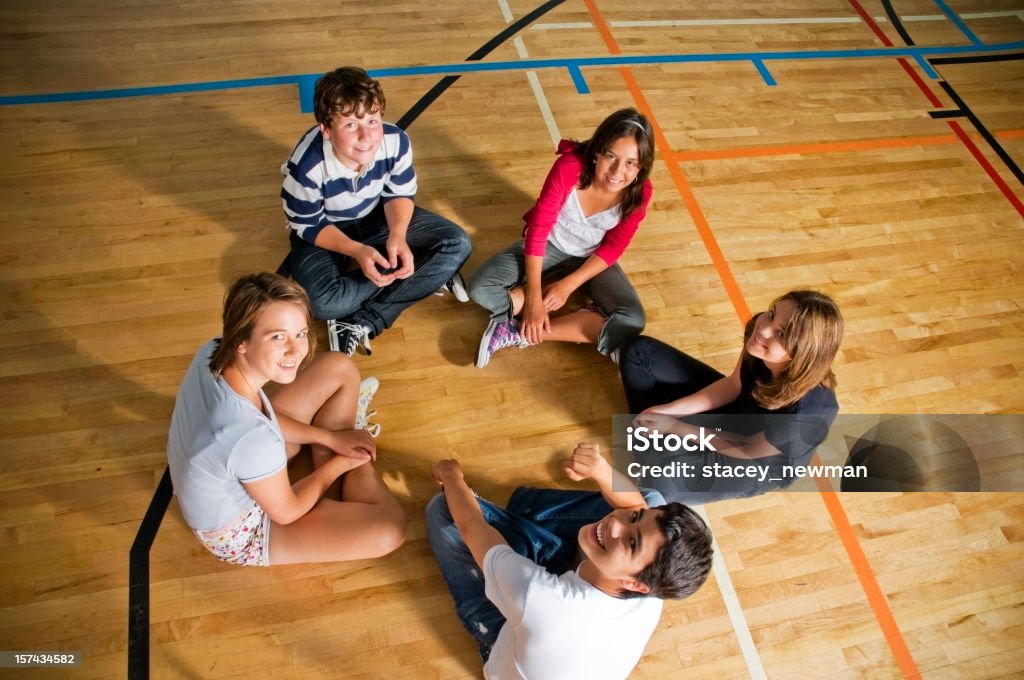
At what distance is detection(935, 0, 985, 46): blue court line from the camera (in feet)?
16.7

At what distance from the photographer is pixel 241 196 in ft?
11.5

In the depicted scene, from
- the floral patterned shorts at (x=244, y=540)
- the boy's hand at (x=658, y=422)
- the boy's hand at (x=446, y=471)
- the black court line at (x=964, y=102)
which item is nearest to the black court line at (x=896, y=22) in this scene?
the black court line at (x=964, y=102)

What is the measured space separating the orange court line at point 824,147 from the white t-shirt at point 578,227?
1.19 m

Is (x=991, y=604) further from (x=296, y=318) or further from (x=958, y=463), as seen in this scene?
(x=296, y=318)

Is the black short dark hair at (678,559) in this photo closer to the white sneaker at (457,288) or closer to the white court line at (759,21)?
the white sneaker at (457,288)

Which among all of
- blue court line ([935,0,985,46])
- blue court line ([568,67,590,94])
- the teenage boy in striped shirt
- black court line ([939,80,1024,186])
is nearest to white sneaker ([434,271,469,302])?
the teenage boy in striped shirt

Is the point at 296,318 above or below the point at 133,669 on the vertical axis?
above

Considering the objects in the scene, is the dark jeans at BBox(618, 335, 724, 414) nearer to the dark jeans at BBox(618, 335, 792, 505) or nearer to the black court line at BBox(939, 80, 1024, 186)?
the dark jeans at BBox(618, 335, 792, 505)

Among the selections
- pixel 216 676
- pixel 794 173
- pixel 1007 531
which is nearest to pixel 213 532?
pixel 216 676

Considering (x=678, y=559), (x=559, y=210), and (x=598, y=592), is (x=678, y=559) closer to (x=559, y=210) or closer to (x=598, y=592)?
(x=598, y=592)

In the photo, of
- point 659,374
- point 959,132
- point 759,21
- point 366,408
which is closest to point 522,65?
point 759,21

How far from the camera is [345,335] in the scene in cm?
300

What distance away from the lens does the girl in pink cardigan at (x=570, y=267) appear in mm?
2910

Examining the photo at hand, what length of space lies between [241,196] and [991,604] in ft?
11.8
